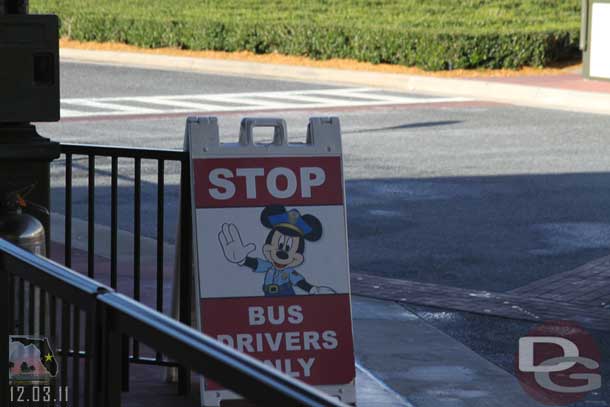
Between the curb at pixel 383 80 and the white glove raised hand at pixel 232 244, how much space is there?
1509 cm

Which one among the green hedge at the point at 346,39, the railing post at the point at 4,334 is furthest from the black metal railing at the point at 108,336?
the green hedge at the point at 346,39

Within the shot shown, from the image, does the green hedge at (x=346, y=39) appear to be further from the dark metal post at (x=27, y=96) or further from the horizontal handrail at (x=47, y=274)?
the horizontal handrail at (x=47, y=274)

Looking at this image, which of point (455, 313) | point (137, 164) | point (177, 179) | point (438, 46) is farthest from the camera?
point (438, 46)

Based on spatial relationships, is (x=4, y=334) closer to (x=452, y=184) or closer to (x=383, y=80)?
(x=452, y=184)

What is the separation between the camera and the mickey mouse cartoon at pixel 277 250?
6281mm

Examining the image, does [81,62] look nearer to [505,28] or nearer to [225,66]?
[225,66]

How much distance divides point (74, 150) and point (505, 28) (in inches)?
848

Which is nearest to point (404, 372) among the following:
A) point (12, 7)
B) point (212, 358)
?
point (12, 7)

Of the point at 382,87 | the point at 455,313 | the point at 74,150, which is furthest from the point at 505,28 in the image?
the point at 74,150

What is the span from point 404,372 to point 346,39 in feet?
71.2

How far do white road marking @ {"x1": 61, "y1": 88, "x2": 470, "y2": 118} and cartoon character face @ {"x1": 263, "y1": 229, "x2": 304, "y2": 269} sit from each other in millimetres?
14217

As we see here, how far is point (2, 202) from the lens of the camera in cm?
595

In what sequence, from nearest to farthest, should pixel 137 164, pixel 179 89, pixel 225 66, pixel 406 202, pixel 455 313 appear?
pixel 137 164 → pixel 455 313 → pixel 406 202 → pixel 179 89 → pixel 225 66

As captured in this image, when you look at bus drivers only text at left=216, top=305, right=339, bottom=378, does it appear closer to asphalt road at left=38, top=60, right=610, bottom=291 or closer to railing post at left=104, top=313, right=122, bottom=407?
railing post at left=104, top=313, right=122, bottom=407
